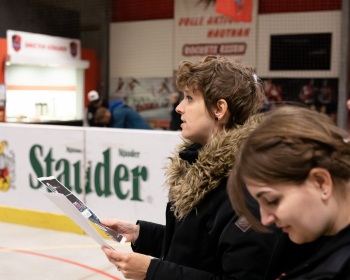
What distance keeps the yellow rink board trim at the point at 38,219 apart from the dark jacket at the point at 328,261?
4472 millimetres

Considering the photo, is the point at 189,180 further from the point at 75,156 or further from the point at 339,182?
the point at 75,156

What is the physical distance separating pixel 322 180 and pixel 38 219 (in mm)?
4927

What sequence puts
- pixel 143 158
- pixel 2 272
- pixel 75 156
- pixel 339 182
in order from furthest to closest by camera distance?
1. pixel 75 156
2. pixel 143 158
3. pixel 2 272
4. pixel 339 182

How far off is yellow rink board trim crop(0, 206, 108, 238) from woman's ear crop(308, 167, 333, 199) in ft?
14.9

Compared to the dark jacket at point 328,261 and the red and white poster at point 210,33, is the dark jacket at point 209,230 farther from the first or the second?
the red and white poster at point 210,33

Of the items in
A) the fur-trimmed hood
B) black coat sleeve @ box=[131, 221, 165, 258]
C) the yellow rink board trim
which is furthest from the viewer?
the yellow rink board trim

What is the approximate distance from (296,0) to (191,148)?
33.9ft

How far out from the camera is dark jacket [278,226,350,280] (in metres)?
0.94

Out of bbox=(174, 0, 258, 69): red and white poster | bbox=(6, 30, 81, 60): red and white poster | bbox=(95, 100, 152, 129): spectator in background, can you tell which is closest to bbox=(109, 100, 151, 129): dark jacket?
bbox=(95, 100, 152, 129): spectator in background

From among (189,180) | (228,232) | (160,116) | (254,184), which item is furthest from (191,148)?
(160,116)

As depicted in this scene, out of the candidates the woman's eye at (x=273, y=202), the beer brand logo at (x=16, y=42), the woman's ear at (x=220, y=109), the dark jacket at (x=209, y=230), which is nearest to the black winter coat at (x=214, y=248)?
the dark jacket at (x=209, y=230)

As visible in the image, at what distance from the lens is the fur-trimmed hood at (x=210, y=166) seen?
1458mm

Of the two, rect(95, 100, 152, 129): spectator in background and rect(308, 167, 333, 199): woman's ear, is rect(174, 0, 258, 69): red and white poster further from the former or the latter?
rect(308, 167, 333, 199): woman's ear

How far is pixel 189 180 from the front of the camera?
4.98 ft
